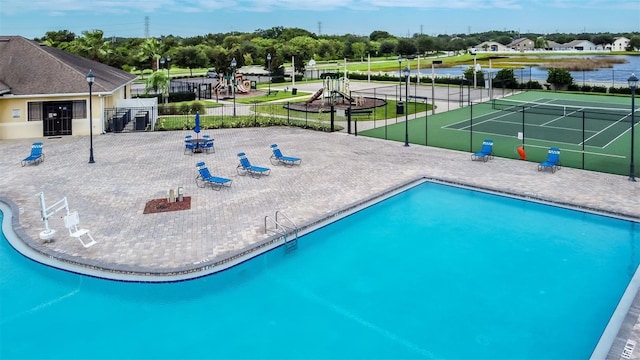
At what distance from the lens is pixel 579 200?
16625 millimetres

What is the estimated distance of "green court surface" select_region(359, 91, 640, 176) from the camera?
23359mm

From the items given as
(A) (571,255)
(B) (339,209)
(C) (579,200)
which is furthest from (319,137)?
(A) (571,255)

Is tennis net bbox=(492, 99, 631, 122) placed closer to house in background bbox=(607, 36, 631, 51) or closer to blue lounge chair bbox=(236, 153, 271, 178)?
blue lounge chair bbox=(236, 153, 271, 178)

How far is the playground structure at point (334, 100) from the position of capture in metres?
41.8

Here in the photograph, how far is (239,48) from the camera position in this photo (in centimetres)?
9075

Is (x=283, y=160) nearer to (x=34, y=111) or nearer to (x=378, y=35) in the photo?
(x=34, y=111)

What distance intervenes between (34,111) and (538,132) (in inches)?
1115

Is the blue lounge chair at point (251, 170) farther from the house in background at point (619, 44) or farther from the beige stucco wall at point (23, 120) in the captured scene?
the house in background at point (619, 44)

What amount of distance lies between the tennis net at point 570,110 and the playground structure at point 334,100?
10113 mm

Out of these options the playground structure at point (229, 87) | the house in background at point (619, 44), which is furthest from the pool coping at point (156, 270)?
the house in background at point (619, 44)

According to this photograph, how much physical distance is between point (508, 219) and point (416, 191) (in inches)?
149

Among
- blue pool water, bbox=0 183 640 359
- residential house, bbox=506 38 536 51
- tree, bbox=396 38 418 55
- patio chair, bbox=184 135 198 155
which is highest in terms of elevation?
residential house, bbox=506 38 536 51

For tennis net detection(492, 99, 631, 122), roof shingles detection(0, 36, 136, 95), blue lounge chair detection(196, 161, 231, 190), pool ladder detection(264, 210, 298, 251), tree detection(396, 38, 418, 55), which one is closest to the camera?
pool ladder detection(264, 210, 298, 251)

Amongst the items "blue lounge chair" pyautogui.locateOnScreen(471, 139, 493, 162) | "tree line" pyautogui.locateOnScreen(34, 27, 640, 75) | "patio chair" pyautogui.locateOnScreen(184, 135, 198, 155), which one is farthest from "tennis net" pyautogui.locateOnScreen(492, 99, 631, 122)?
"tree line" pyautogui.locateOnScreen(34, 27, 640, 75)
